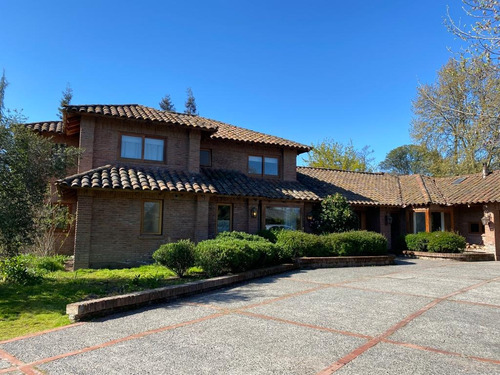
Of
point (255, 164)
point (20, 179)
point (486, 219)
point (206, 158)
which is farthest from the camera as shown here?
point (255, 164)

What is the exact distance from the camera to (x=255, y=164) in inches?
732

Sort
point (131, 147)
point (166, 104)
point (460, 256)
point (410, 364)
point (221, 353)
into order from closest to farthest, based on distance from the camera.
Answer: point (410, 364) < point (221, 353) < point (131, 147) < point (460, 256) < point (166, 104)

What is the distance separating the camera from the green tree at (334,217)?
17000 millimetres

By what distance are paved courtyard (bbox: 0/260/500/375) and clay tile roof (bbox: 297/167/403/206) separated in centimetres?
1127

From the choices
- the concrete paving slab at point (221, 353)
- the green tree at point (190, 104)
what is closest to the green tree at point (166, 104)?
the green tree at point (190, 104)

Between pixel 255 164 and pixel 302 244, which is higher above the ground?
pixel 255 164

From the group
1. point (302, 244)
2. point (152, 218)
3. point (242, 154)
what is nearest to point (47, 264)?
point (152, 218)

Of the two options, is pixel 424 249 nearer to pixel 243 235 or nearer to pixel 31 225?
pixel 243 235

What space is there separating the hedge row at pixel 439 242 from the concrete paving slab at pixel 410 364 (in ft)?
47.0

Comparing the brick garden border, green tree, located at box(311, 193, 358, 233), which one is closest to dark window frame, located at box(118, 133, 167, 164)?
the brick garden border

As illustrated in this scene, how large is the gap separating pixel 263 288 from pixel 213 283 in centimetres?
134

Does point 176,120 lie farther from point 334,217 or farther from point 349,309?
point 349,309

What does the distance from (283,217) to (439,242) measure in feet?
25.5

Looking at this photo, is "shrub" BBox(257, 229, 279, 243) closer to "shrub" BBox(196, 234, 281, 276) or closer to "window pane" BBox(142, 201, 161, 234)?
"shrub" BBox(196, 234, 281, 276)
